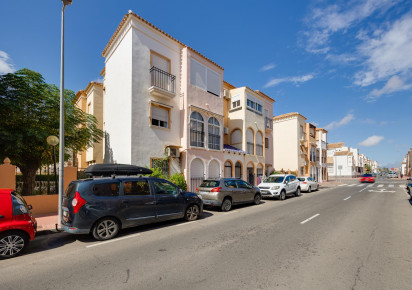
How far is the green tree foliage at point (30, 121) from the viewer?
35.4ft

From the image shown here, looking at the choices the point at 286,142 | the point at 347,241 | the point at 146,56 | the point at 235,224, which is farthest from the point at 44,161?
the point at 286,142

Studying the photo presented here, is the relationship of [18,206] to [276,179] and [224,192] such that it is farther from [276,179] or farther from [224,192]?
[276,179]

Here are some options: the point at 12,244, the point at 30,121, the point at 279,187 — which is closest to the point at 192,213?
the point at 12,244

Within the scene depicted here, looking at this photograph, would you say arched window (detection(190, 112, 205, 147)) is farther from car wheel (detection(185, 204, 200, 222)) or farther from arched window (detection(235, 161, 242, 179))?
car wheel (detection(185, 204, 200, 222))

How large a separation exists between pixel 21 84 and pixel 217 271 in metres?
13.8

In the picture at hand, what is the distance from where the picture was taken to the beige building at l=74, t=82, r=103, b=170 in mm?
16359

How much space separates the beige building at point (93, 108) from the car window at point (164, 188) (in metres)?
10.6

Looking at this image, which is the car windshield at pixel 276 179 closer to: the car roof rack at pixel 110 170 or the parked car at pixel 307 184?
the parked car at pixel 307 184

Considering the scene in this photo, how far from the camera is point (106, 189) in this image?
6.34 m

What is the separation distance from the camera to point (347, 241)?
18.9ft

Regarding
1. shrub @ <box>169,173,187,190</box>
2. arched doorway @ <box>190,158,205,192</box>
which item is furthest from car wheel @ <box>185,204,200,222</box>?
arched doorway @ <box>190,158,205,192</box>

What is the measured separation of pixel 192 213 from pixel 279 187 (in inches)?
330

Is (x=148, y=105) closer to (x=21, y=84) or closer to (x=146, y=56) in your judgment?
(x=146, y=56)

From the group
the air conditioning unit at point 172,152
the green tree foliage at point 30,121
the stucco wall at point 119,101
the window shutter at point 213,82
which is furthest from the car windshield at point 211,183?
the green tree foliage at point 30,121
